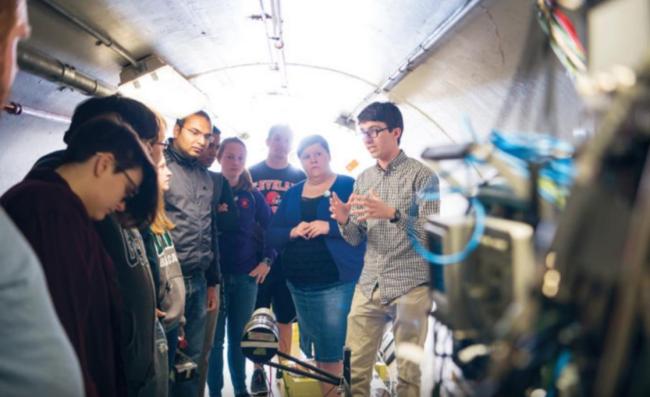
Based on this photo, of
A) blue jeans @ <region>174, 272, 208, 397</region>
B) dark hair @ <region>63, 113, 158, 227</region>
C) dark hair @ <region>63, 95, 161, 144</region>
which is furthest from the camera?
blue jeans @ <region>174, 272, 208, 397</region>

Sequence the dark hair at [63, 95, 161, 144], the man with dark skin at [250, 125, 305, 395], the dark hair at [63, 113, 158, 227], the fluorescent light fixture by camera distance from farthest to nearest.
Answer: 1. the fluorescent light fixture
2. the man with dark skin at [250, 125, 305, 395]
3. the dark hair at [63, 95, 161, 144]
4. the dark hair at [63, 113, 158, 227]

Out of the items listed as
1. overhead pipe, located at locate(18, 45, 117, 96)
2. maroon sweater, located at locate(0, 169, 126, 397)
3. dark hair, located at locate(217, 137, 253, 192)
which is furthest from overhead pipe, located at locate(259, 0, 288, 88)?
maroon sweater, located at locate(0, 169, 126, 397)

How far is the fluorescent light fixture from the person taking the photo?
168 inches

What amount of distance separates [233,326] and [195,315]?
2.69 ft

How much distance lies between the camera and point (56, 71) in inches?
124

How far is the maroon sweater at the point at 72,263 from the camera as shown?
53.3 inches

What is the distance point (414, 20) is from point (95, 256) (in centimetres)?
304

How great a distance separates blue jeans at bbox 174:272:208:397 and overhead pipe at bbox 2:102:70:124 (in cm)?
153

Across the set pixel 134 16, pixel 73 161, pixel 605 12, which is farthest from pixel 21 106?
pixel 605 12

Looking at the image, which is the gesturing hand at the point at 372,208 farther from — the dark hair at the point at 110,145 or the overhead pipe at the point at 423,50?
the overhead pipe at the point at 423,50

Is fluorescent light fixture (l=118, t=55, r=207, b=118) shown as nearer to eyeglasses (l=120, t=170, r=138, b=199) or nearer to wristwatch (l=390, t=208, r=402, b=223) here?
wristwatch (l=390, t=208, r=402, b=223)

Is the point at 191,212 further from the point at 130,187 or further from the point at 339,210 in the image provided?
the point at 130,187

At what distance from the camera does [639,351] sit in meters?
0.64

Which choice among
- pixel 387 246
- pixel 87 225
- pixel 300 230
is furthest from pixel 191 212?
pixel 87 225
